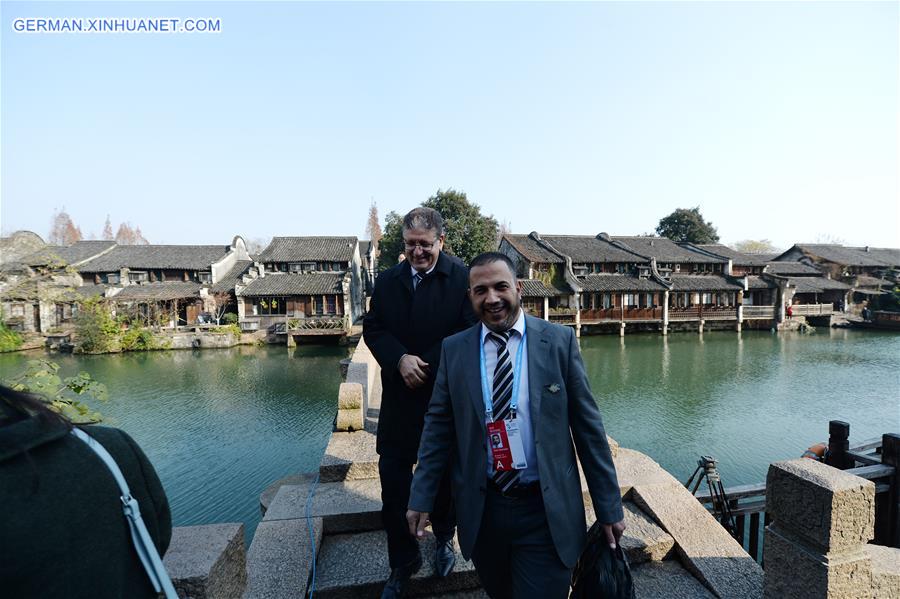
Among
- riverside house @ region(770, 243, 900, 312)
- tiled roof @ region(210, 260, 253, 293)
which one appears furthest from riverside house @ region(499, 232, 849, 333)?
tiled roof @ region(210, 260, 253, 293)

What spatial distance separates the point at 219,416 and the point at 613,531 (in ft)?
45.0

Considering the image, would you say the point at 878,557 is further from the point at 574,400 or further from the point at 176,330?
the point at 176,330

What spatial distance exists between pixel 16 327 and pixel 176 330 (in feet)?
33.8

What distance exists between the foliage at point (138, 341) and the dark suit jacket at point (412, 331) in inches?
1064

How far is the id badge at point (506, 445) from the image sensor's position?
6.77 feet

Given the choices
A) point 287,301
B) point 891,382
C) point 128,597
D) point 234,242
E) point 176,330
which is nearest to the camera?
point 128,597

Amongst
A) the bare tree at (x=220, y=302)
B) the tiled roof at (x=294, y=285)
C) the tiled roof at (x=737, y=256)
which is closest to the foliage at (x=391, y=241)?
the tiled roof at (x=294, y=285)

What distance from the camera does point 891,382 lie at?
1644 centimetres

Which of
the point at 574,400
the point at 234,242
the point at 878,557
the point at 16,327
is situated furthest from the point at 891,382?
the point at 16,327

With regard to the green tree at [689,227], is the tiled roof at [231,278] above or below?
below

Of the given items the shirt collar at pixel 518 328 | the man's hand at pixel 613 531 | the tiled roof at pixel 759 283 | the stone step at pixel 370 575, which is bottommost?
the stone step at pixel 370 575

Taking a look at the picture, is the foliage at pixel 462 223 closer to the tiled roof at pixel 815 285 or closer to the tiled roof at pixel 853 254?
the tiled roof at pixel 815 285

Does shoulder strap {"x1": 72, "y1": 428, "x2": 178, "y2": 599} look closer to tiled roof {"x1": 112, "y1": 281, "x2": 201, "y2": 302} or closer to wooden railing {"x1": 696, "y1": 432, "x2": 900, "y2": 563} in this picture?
wooden railing {"x1": 696, "y1": 432, "x2": 900, "y2": 563}

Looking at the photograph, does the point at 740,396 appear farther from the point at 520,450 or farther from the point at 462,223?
the point at 462,223
